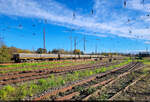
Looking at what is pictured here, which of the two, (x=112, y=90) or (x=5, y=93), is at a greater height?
(x=5, y=93)

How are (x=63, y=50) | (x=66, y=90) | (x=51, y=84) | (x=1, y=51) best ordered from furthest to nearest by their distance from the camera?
(x=63, y=50) < (x=1, y=51) < (x=51, y=84) < (x=66, y=90)

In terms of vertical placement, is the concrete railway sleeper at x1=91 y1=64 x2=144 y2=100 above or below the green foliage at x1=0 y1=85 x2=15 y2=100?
below

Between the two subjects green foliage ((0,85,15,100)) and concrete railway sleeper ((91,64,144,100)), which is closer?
green foliage ((0,85,15,100))

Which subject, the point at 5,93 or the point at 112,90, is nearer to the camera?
the point at 5,93

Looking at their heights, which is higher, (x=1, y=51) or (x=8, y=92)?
(x=1, y=51)

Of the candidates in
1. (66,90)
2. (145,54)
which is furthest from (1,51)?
(145,54)

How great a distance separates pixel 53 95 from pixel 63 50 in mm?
70489

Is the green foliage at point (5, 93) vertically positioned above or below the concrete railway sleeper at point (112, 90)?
above

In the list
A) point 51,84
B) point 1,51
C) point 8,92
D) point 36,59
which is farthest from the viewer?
point 36,59

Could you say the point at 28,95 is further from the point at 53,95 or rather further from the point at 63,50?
the point at 63,50

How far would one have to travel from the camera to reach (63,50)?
76.4 m

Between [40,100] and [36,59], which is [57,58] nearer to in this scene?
[36,59]

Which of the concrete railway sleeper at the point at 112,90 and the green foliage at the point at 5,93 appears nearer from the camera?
the green foliage at the point at 5,93

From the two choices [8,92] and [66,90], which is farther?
[66,90]
